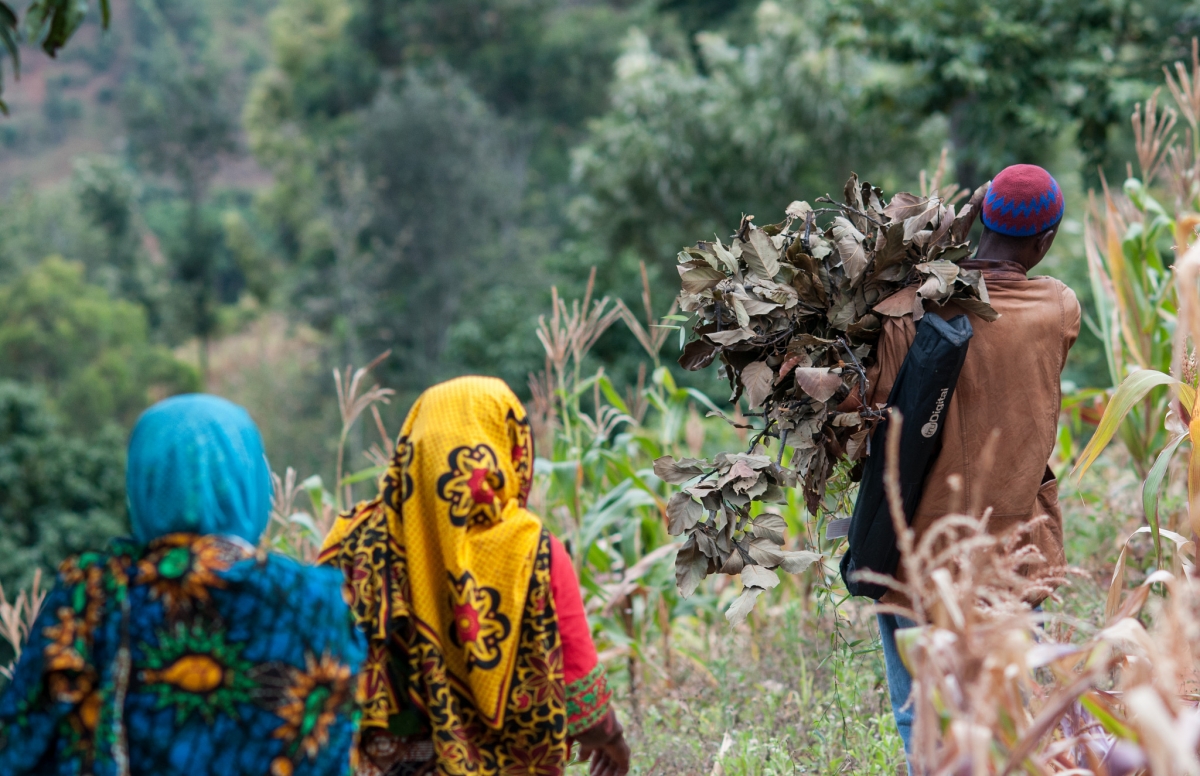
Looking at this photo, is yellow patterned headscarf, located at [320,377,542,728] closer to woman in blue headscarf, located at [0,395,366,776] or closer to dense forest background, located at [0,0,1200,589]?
woman in blue headscarf, located at [0,395,366,776]

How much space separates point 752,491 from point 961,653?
2.64 ft

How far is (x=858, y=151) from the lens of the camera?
12375mm

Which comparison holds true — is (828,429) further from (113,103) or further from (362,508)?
(113,103)

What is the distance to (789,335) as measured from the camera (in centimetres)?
201

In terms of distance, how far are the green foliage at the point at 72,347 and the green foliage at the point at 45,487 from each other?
674 centimetres

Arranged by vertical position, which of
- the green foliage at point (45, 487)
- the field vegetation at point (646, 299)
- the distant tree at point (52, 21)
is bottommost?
the green foliage at point (45, 487)

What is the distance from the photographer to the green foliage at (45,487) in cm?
1217

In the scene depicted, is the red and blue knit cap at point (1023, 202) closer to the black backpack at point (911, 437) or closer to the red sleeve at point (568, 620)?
the black backpack at point (911, 437)

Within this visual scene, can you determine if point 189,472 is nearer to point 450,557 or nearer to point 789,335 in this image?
point 450,557

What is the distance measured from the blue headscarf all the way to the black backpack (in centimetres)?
116

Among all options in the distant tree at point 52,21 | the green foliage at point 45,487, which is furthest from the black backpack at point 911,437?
the green foliage at point 45,487

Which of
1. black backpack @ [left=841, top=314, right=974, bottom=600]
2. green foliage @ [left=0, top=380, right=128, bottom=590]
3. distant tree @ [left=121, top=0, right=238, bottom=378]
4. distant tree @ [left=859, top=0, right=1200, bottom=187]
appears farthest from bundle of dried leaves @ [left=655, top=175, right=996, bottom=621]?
distant tree @ [left=121, top=0, right=238, bottom=378]

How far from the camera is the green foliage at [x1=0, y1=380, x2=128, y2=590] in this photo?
1217cm

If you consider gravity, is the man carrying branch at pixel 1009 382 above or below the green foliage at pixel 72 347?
A: above
